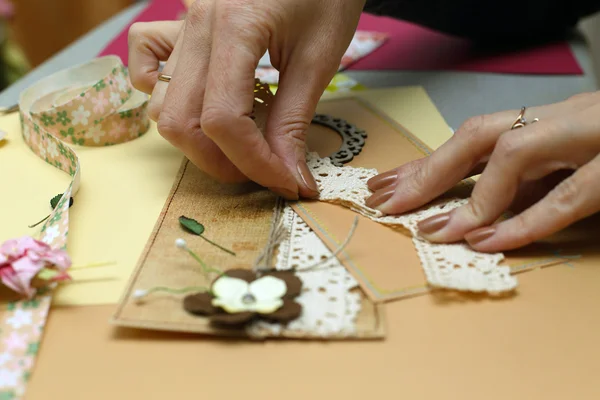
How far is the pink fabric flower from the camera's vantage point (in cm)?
71

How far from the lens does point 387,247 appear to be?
80 centimetres

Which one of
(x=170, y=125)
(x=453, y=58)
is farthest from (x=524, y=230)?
(x=453, y=58)

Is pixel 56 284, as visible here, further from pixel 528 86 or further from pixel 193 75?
pixel 528 86

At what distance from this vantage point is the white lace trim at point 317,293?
66cm

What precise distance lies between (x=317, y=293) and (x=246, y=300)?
0.29 ft

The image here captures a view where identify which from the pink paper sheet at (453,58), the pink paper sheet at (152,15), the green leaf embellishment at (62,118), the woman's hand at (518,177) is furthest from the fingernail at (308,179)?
the pink paper sheet at (152,15)

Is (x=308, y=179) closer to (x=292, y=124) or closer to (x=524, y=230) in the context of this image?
(x=292, y=124)

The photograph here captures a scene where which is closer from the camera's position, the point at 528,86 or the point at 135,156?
the point at 135,156

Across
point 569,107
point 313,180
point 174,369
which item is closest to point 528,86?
point 569,107

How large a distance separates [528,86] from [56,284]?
115 centimetres

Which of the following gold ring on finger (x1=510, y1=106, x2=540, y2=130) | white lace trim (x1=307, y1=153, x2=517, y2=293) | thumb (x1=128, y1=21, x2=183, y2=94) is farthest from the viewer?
thumb (x1=128, y1=21, x2=183, y2=94)

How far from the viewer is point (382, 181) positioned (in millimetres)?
910

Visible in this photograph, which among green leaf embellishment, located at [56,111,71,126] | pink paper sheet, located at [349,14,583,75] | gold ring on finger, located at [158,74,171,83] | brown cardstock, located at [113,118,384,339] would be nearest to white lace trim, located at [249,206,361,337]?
brown cardstock, located at [113,118,384,339]

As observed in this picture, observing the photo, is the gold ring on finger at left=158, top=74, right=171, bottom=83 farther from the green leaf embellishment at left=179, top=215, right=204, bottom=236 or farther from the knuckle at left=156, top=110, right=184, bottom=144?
the green leaf embellishment at left=179, top=215, right=204, bottom=236
